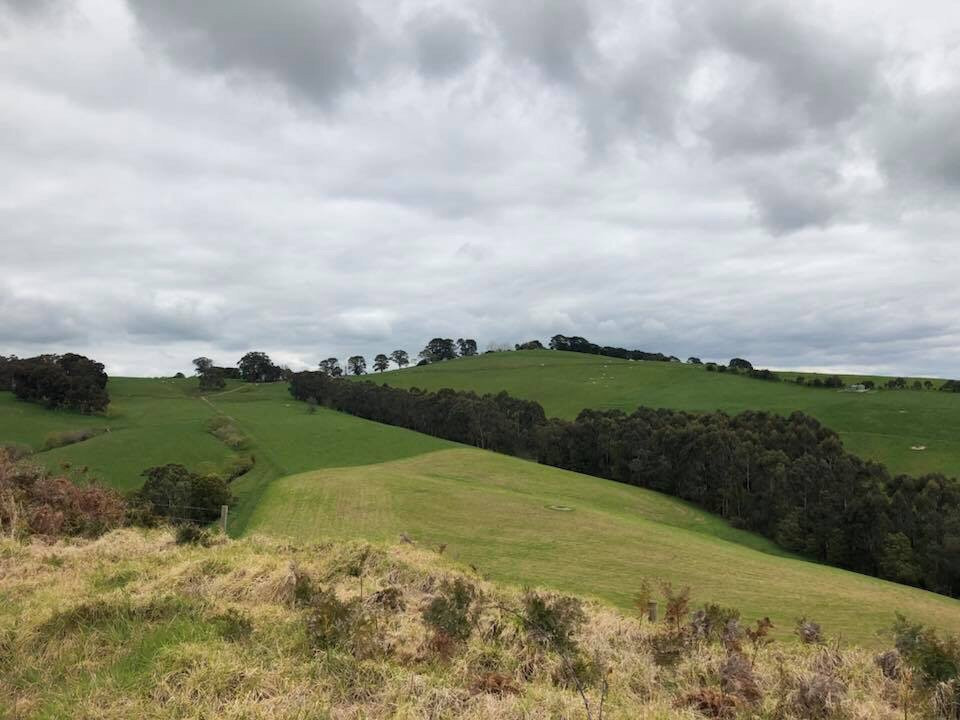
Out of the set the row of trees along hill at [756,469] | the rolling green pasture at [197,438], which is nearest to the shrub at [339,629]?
the rolling green pasture at [197,438]

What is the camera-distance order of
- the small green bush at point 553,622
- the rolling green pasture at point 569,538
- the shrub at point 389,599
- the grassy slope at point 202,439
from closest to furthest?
the small green bush at point 553,622 → the shrub at point 389,599 → the rolling green pasture at point 569,538 → the grassy slope at point 202,439

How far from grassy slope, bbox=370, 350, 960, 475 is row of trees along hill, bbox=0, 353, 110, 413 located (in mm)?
57755

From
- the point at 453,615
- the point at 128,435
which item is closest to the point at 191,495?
the point at 128,435

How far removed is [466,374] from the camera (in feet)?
465

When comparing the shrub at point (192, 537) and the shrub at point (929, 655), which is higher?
the shrub at point (929, 655)

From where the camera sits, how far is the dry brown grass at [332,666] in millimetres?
5645

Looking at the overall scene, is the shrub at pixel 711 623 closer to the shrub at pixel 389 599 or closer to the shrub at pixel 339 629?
the shrub at pixel 389 599

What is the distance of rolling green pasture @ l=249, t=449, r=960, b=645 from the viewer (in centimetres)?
2522

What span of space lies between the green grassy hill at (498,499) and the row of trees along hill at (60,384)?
250cm

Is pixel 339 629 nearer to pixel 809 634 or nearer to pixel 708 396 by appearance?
pixel 809 634

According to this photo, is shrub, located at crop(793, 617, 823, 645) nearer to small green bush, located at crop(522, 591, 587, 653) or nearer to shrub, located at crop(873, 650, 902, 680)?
shrub, located at crop(873, 650, 902, 680)

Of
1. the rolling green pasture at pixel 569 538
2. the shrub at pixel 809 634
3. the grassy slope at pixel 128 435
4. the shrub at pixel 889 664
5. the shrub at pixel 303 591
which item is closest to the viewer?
the shrub at pixel 889 664

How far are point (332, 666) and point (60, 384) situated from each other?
325ft

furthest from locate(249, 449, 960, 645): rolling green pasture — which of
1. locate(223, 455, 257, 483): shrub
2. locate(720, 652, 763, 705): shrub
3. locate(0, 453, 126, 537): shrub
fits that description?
locate(720, 652, 763, 705): shrub
